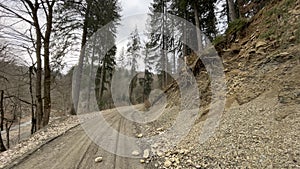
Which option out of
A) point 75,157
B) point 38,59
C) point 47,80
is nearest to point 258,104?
point 75,157

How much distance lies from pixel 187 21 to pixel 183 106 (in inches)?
464

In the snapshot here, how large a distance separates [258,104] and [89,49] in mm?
15316

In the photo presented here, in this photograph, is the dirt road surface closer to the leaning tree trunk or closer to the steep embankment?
the steep embankment

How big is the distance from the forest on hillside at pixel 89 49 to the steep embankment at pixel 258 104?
48.1 inches

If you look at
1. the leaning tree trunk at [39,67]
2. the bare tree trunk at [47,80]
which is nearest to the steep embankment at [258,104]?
the bare tree trunk at [47,80]

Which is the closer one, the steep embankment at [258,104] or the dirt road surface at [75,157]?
the steep embankment at [258,104]

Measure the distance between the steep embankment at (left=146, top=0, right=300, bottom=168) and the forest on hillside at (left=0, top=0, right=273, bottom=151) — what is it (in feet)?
4.01

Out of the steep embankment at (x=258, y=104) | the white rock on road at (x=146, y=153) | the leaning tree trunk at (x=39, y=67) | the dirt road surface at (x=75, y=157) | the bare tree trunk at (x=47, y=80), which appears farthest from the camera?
the leaning tree trunk at (x=39, y=67)

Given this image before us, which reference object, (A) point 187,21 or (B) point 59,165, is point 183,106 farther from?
(A) point 187,21

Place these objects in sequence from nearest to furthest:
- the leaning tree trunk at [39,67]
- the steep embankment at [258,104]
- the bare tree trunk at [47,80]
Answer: the steep embankment at [258,104] → the bare tree trunk at [47,80] → the leaning tree trunk at [39,67]

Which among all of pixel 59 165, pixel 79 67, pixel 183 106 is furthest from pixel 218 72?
pixel 79 67

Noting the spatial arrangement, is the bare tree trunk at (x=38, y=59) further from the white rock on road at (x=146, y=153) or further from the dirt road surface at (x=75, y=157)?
the white rock on road at (x=146, y=153)

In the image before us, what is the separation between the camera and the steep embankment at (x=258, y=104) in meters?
3.93

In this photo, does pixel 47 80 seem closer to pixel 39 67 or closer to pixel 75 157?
pixel 39 67
